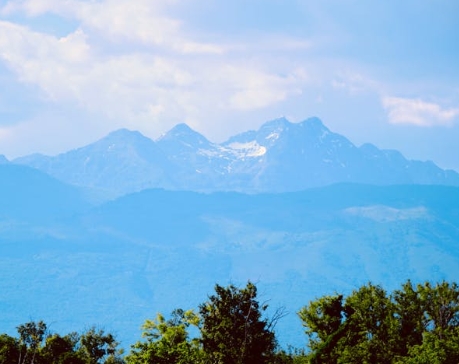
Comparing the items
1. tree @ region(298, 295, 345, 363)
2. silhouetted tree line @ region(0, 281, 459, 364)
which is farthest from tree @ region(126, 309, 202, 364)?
tree @ region(298, 295, 345, 363)

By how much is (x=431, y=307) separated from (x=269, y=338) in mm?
18484

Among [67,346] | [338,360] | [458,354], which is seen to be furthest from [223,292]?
[67,346]

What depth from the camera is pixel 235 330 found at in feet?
135

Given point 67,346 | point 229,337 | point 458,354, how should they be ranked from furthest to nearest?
point 67,346, point 458,354, point 229,337

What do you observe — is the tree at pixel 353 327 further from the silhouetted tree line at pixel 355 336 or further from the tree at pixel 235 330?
the tree at pixel 235 330

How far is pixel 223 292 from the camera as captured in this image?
41.5 metres

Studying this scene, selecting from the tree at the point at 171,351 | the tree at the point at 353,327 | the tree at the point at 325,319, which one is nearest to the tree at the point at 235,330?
the tree at the point at 171,351

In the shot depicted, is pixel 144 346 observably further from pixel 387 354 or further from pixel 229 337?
pixel 387 354

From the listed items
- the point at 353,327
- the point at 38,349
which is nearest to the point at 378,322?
the point at 353,327

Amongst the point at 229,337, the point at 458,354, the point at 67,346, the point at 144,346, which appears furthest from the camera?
the point at 67,346

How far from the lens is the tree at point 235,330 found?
40.8 m

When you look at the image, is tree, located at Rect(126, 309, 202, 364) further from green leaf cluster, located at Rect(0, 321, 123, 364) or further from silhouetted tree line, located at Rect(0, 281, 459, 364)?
green leaf cluster, located at Rect(0, 321, 123, 364)

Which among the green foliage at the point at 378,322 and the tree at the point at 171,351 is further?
the green foliage at the point at 378,322

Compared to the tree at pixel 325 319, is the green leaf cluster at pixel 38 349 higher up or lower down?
lower down
